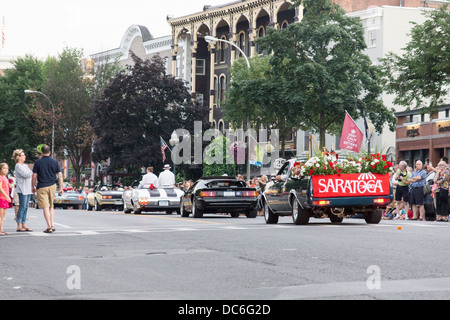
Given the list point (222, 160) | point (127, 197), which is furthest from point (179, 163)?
point (127, 197)

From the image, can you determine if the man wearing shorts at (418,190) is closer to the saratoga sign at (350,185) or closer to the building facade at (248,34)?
the saratoga sign at (350,185)

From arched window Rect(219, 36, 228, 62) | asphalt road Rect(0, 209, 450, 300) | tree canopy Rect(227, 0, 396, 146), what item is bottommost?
asphalt road Rect(0, 209, 450, 300)

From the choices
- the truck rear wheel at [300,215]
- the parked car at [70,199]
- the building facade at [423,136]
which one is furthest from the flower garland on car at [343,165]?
the parked car at [70,199]

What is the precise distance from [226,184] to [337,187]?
925 cm

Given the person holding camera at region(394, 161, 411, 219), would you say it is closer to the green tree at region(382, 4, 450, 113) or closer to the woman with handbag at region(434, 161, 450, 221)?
the woman with handbag at region(434, 161, 450, 221)

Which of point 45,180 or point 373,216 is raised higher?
point 45,180

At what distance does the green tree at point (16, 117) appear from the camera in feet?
266

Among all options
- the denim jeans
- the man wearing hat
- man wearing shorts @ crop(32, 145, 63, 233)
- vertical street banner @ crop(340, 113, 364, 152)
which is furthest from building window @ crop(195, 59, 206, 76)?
man wearing shorts @ crop(32, 145, 63, 233)

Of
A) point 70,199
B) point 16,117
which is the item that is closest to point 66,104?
point 16,117

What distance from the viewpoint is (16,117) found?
82312 mm

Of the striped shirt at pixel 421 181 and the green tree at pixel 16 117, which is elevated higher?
the green tree at pixel 16 117

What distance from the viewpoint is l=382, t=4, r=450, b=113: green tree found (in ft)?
120

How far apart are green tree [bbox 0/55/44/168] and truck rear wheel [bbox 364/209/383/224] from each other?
6184 cm

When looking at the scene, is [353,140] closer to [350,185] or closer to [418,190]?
[418,190]
